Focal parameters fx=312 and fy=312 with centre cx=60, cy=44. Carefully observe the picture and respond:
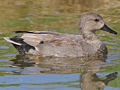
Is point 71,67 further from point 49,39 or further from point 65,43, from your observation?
point 49,39

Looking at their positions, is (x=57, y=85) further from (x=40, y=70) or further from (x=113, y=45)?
(x=113, y=45)

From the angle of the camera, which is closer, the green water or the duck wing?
the green water

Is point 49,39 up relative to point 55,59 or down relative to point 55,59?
up

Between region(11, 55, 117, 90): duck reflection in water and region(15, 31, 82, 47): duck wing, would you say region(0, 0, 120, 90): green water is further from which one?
region(15, 31, 82, 47): duck wing

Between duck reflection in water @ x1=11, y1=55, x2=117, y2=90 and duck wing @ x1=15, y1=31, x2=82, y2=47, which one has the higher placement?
duck wing @ x1=15, y1=31, x2=82, y2=47

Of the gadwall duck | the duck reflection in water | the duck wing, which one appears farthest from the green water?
the duck wing

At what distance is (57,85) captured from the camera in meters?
6.93

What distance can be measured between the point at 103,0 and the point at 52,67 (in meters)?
7.69

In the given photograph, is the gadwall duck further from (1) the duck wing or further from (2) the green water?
(2) the green water

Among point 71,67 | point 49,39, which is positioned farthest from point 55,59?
point 71,67

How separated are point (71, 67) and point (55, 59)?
1.02 metres

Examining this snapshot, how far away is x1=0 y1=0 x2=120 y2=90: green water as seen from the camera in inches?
281

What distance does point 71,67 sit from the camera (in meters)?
8.30

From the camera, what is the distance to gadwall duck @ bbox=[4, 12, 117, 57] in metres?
9.34
